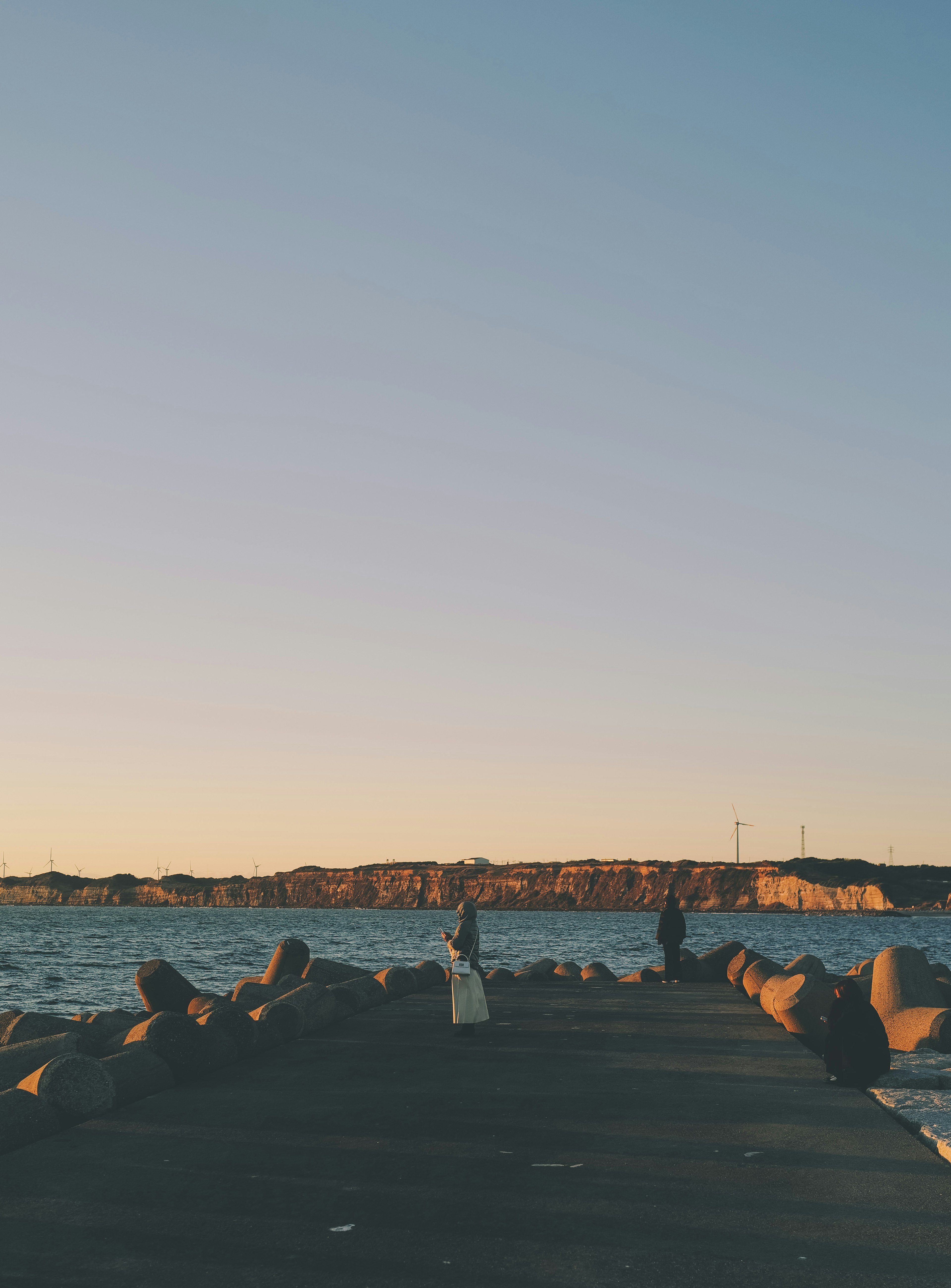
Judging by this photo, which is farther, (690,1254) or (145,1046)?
(145,1046)

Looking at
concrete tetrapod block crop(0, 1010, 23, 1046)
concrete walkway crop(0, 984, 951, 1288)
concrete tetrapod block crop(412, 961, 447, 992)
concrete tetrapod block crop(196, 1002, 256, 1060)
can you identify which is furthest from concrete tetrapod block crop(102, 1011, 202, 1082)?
concrete tetrapod block crop(412, 961, 447, 992)

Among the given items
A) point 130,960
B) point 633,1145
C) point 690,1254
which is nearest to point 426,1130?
point 633,1145

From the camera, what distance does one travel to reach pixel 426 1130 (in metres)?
8.87

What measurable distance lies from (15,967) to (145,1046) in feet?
140

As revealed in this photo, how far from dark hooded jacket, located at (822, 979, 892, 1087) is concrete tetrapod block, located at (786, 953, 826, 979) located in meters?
10.4

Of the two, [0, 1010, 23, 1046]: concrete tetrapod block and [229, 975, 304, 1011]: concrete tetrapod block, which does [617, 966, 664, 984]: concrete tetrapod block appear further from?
[0, 1010, 23, 1046]: concrete tetrapod block

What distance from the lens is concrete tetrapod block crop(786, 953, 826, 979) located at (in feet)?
73.3

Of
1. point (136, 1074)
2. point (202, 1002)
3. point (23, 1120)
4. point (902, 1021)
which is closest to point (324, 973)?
point (202, 1002)

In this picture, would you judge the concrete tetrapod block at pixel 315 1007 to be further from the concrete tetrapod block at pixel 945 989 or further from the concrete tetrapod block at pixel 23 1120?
the concrete tetrapod block at pixel 945 989

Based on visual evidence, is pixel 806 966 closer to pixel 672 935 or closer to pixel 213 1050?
pixel 672 935

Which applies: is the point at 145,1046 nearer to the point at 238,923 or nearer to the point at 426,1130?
the point at 426,1130

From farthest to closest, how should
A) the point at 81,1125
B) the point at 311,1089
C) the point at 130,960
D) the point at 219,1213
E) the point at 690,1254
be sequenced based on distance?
1. the point at 130,960
2. the point at 311,1089
3. the point at 81,1125
4. the point at 219,1213
5. the point at 690,1254

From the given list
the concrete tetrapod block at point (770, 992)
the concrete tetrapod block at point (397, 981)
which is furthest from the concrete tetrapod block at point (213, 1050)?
the concrete tetrapod block at point (770, 992)

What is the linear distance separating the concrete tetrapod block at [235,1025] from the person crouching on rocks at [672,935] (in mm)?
10600
